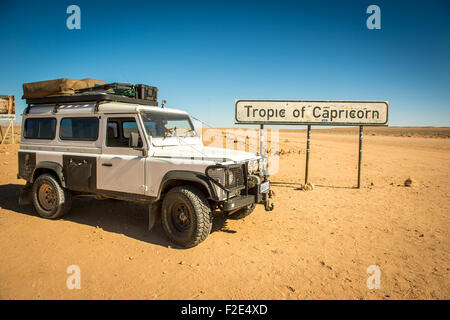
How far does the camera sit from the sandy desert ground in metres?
3.38

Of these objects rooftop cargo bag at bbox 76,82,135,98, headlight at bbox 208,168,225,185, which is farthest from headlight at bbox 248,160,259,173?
rooftop cargo bag at bbox 76,82,135,98

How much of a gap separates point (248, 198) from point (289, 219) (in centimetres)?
196

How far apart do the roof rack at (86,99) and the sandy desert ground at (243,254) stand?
2506 mm

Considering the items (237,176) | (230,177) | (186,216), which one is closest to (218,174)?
(230,177)

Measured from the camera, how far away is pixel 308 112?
934 cm

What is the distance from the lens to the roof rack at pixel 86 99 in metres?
5.06

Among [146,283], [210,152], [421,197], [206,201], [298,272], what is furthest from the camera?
[421,197]

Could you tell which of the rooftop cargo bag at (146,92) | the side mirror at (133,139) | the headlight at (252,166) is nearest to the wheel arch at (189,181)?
the side mirror at (133,139)

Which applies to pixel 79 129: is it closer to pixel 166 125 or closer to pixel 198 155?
pixel 166 125

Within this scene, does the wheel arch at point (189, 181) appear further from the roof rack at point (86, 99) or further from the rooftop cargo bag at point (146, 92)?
the rooftop cargo bag at point (146, 92)

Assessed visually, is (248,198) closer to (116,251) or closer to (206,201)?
(206,201)

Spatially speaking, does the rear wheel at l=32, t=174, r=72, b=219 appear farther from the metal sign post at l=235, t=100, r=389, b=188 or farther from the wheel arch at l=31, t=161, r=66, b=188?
the metal sign post at l=235, t=100, r=389, b=188

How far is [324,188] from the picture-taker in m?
9.27
